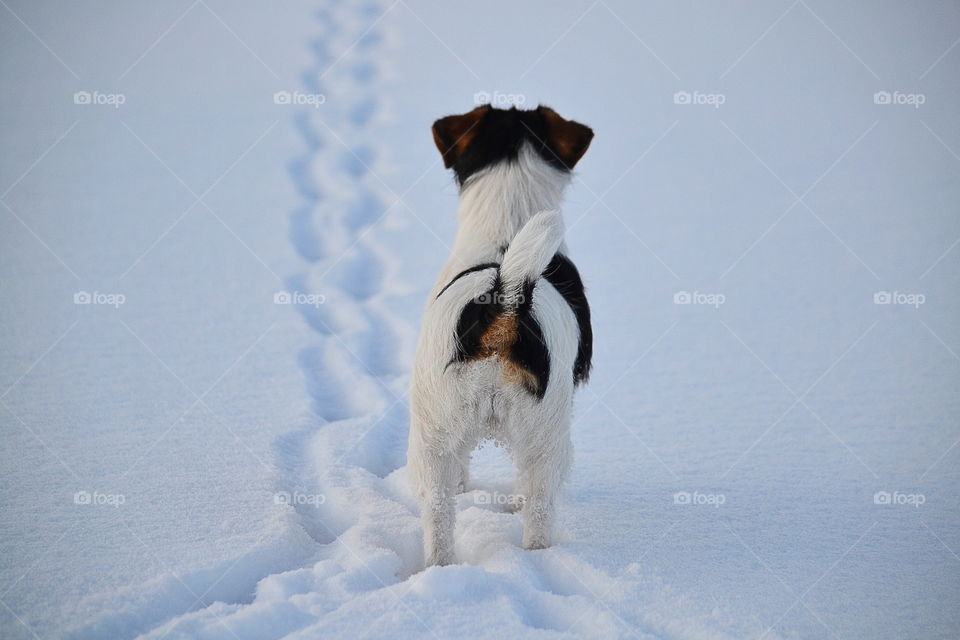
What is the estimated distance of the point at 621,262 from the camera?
19.0 feet

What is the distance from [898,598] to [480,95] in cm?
622

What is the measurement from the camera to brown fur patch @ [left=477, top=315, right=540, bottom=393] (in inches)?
83.3
